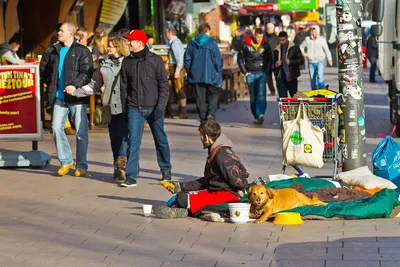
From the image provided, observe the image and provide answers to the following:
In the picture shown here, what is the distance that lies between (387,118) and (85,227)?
445 inches

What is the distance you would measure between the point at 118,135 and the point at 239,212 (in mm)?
3380

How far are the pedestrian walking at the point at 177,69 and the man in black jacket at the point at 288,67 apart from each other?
1769mm

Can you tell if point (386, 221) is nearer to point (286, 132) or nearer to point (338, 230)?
Result: point (338, 230)

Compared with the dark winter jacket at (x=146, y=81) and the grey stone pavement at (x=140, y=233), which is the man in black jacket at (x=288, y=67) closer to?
the grey stone pavement at (x=140, y=233)

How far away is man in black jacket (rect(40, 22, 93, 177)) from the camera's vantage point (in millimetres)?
12500

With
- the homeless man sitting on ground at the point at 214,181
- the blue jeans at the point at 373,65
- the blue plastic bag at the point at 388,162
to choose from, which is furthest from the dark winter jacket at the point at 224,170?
the blue jeans at the point at 373,65

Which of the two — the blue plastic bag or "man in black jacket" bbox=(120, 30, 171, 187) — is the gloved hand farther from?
the blue plastic bag

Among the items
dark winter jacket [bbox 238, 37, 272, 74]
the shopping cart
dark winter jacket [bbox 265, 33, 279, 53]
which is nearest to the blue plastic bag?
the shopping cart

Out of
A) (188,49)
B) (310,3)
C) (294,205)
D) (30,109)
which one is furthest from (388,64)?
(310,3)

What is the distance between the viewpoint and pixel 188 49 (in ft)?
58.3

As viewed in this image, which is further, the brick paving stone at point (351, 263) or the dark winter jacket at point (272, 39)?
the dark winter jacket at point (272, 39)

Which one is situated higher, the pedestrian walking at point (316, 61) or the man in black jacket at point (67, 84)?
the man in black jacket at point (67, 84)

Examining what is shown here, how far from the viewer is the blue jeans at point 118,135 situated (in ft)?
39.8

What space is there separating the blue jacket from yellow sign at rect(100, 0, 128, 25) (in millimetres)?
6136
